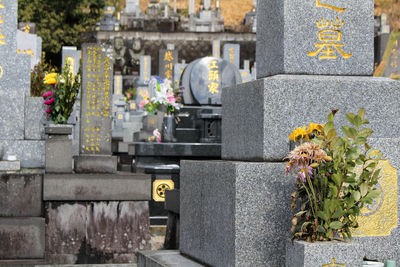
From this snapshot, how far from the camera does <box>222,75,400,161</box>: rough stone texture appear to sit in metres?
4.32

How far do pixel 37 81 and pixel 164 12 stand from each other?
34.5 metres

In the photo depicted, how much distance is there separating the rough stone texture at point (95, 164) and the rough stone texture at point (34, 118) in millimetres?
942

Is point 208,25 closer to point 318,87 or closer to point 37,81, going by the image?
point 37,81

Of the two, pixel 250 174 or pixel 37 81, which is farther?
pixel 37 81

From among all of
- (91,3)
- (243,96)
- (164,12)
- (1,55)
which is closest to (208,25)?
(164,12)

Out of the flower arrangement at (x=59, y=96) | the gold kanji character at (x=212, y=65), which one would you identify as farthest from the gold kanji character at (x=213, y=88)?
the flower arrangement at (x=59, y=96)

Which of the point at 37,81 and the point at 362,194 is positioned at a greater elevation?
the point at 37,81

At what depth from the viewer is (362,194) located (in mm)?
3713

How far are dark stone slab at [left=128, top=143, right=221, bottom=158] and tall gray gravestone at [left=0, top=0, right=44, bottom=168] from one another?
2.64 m

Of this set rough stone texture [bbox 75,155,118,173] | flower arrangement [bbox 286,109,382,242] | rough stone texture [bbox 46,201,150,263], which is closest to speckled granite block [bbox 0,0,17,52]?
rough stone texture [bbox 75,155,118,173]

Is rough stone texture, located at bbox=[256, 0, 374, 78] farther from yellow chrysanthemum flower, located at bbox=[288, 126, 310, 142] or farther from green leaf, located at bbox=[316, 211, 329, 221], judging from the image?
green leaf, located at bbox=[316, 211, 329, 221]

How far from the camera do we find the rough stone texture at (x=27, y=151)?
9.09m

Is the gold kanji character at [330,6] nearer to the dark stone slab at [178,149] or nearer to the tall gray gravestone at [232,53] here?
the dark stone slab at [178,149]

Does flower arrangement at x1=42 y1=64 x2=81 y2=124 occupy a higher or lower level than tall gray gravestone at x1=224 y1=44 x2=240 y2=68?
lower
